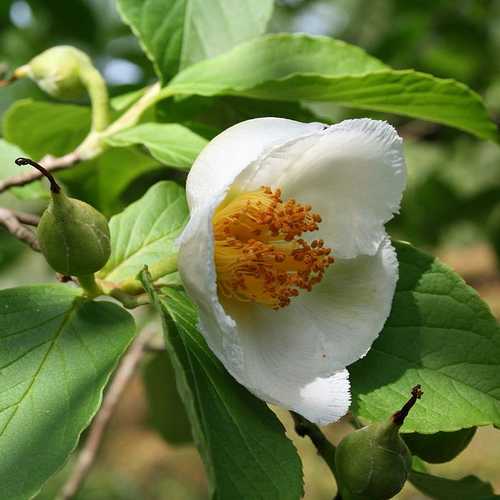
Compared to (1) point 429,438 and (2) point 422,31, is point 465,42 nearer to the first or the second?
(2) point 422,31

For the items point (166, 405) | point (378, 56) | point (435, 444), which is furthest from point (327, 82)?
point (378, 56)

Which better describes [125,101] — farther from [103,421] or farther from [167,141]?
[103,421]

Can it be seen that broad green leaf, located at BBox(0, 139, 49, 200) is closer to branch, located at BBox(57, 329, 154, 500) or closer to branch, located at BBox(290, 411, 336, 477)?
branch, located at BBox(57, 329, 154, 500)

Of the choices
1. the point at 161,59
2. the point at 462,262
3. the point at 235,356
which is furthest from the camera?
the point at 462,262

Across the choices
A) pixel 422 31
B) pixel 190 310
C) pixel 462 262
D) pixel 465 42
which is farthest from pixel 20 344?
pixel 462 262

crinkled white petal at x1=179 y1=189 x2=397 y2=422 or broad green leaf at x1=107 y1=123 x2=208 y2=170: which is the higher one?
broad green leaf at x1=107 y1=123 x2=208 y2=170

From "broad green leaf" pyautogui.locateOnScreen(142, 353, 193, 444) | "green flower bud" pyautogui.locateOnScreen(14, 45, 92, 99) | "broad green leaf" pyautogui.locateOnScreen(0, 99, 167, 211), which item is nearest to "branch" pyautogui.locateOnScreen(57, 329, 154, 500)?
"broad green leaf" pyautogui.locateOnScreen(142, 353, 193, 444)

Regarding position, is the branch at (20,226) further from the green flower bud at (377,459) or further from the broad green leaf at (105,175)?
the green flower bud at (377,459)
